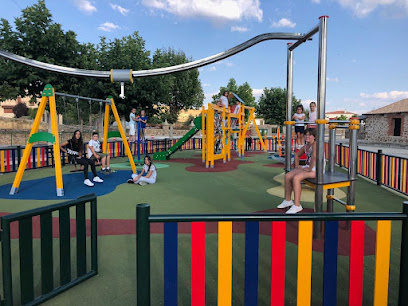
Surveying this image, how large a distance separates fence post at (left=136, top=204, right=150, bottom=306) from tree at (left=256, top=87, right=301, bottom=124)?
53.3 meters

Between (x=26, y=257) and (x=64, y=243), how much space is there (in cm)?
38

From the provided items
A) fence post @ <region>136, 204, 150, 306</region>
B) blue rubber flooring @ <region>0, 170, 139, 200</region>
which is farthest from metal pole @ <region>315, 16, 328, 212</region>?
blue rubber flooring @ <region>0, 170, 139, 200</region>

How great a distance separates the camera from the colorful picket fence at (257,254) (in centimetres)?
199

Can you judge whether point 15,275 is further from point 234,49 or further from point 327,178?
point 327,178

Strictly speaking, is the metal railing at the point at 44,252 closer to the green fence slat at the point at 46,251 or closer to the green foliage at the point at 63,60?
the green fence slat at the point at 46,251

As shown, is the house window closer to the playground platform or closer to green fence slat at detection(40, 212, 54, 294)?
the playground platform

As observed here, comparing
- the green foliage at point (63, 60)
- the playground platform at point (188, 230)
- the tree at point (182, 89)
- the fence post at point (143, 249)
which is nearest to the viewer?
the fence post at point (143, 249)

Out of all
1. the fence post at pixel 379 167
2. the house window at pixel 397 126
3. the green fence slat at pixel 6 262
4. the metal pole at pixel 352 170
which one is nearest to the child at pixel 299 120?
the fence post at pixel 379 167

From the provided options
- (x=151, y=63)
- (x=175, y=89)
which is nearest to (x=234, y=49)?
(x=151, y=63)

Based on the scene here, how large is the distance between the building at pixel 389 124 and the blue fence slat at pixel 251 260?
1300 inches

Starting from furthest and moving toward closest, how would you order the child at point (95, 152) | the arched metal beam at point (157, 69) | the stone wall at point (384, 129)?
the stone wall at point (384, 129), the child at point (95, 152), the arched metal beam at point (157, 69)

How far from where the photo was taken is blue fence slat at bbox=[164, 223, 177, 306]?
200 cm

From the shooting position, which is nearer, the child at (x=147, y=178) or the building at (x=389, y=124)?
the child at (x=147, y=178)

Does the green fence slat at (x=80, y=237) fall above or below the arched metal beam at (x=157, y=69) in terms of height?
below
